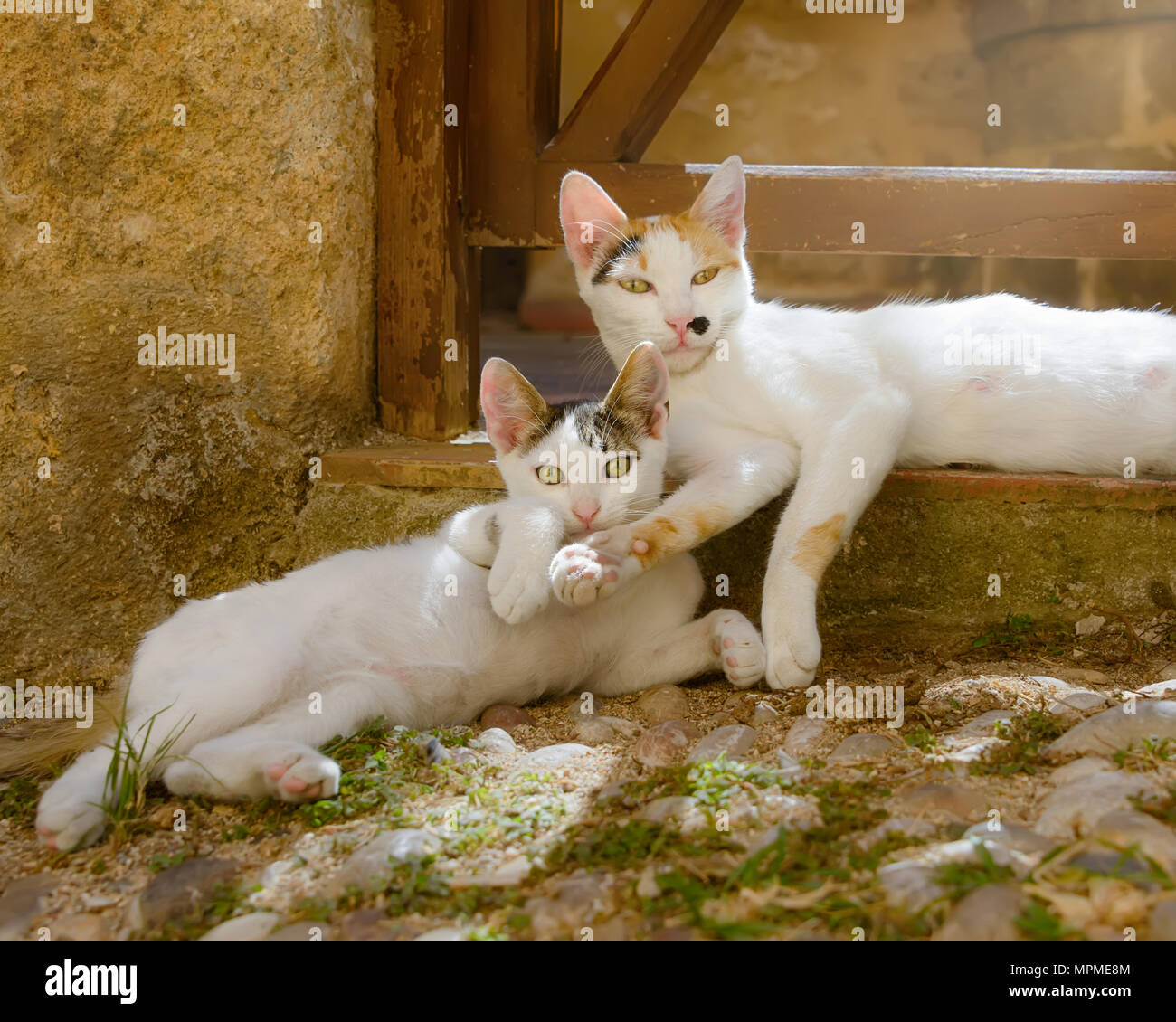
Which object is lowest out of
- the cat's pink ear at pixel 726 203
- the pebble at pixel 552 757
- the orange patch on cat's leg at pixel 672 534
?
the pebble at pixel 552 757

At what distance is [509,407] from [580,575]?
0.58 meters

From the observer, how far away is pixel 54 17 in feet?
9.68

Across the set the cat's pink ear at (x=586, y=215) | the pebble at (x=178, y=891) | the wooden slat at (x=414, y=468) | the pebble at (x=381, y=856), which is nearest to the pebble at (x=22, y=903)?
the pebble at (x=178, y=891)

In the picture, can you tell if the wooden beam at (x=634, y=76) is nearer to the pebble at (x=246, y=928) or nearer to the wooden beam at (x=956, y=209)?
the wooden beam at (x=956, y=209)

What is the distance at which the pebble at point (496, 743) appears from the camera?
2391 millimetres

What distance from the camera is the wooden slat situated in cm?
319

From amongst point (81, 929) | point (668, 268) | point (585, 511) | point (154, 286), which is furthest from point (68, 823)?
point (668, 268)

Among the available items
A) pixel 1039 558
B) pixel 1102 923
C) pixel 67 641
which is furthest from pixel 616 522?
pixel 67 641

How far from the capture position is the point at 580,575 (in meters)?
2.32

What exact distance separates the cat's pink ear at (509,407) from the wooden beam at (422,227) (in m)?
0.91

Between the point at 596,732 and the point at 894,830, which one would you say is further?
the point at 596,732

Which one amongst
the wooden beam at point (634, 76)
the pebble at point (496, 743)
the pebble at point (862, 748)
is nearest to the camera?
the pebble at point (862, 748)

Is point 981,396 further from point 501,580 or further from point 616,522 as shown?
point 501,580

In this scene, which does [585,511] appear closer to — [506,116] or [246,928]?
[246,928]
